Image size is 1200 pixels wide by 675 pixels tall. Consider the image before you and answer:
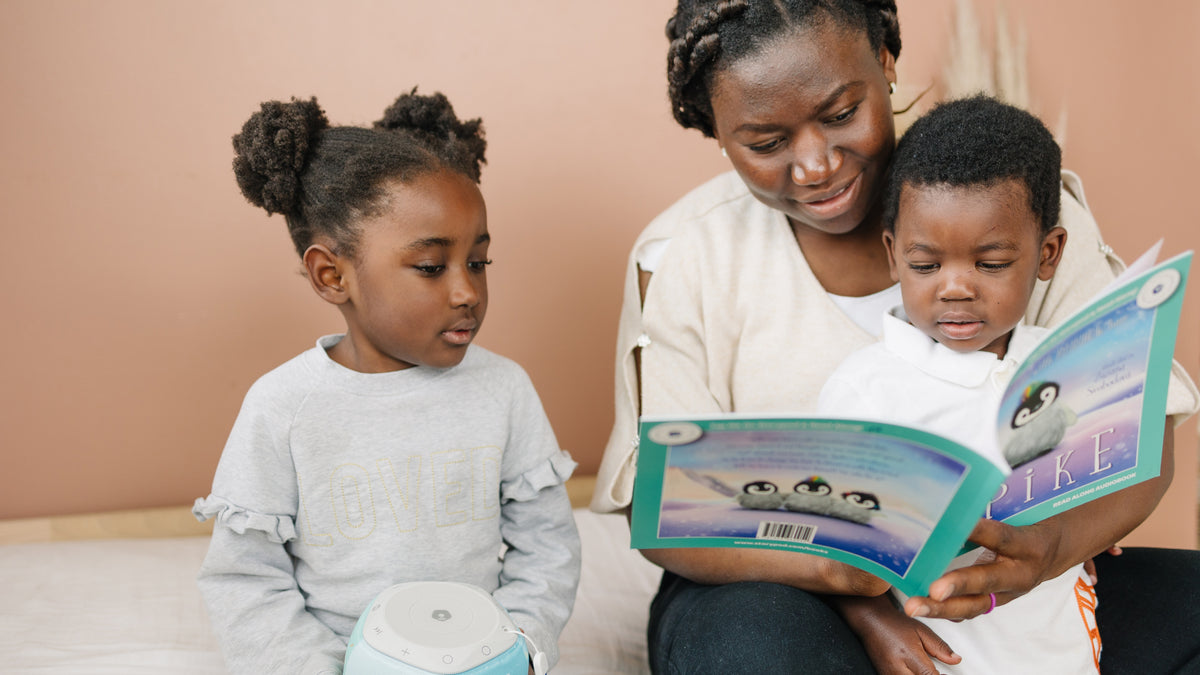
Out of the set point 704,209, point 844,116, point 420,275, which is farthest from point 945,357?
point 420,275

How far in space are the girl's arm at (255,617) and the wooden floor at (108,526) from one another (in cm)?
74

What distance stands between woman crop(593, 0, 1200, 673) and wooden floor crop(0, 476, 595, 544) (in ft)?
3.10

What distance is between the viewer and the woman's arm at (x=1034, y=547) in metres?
0.95

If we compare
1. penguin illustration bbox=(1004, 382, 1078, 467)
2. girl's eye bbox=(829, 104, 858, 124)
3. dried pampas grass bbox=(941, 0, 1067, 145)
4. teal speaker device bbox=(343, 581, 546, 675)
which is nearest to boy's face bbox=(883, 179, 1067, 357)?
girl's eye bbox=(829, 104, 858, 124)

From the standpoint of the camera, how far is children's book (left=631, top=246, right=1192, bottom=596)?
0.84 metres

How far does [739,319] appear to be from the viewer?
1362 millimetres

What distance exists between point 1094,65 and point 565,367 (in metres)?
1.45

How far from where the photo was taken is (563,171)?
1.89m

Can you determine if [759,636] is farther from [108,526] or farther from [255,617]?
[108,526]

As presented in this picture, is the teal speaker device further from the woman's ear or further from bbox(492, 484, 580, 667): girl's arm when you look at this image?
the woman's ear

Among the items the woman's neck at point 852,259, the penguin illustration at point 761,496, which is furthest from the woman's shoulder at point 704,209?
the penguin illustration at point 761,496

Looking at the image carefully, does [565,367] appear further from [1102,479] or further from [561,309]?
[1102,479]

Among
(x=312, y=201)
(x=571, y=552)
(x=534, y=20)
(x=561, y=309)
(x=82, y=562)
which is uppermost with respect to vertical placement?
(x=534, y=20)

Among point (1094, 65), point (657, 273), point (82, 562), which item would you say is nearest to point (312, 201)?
point (657, 273)
